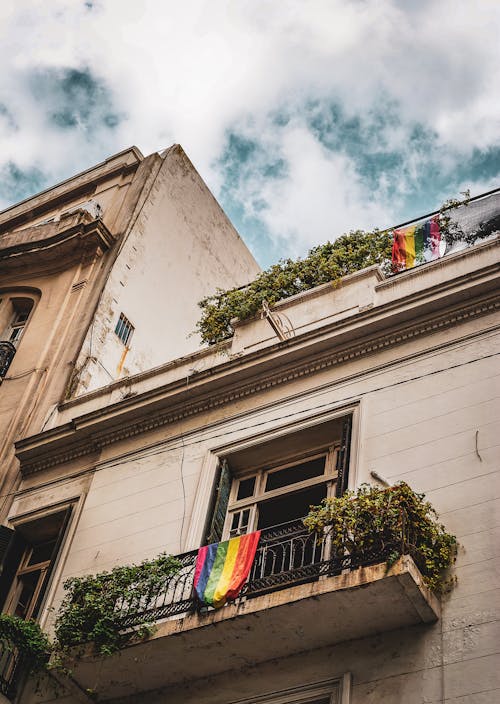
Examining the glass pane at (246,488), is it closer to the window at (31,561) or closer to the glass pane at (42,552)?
the window at (31,561)

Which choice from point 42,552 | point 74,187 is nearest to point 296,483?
point 42,552

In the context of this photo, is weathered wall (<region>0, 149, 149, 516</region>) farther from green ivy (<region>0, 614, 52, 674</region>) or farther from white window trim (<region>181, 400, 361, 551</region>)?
white window trim (<region>181, 400, 361, 551</region>)

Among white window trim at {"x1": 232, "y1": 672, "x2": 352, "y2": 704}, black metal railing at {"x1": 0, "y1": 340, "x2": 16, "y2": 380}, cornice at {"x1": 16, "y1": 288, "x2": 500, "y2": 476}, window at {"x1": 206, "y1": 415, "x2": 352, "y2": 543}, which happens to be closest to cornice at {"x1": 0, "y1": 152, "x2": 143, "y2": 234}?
black metal railing at {"x1": 0, "y1": 340, "x2": 16, "y2": 380}

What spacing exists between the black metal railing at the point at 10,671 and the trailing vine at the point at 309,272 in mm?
6465

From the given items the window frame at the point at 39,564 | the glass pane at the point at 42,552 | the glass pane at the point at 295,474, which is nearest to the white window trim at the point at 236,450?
the glass pane at the point at 295,474

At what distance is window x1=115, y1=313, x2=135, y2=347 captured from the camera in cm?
1856

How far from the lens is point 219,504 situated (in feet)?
39.1

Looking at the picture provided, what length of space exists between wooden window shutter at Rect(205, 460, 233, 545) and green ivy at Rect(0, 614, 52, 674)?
7.62 ft

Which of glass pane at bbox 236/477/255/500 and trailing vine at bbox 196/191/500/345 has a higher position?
trailing vine at bbox 196/191/500/345

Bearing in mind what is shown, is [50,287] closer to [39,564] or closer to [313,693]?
[39,564]

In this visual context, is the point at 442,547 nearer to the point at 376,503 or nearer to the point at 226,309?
the point at 376,503

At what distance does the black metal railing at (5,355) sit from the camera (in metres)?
17.8

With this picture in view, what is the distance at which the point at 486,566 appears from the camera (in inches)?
360

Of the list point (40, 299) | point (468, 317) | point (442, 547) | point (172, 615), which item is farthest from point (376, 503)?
point (40, 299)
